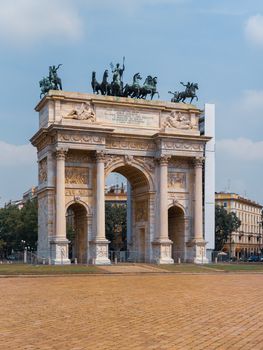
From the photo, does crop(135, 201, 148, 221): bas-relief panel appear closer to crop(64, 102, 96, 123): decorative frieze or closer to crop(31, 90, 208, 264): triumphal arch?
crop(31, 90, 208, 264): triumphal arch

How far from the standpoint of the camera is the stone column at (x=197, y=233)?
191 feet

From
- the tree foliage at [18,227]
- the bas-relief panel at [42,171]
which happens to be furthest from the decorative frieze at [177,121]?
the tree foliage at [18,227]

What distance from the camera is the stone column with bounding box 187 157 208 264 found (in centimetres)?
5828

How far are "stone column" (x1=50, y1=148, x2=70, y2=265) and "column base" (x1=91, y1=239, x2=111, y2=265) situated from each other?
2.64 m

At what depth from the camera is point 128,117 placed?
2288 inches

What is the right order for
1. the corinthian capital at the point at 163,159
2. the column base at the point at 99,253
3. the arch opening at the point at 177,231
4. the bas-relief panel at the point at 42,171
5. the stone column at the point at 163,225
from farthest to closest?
the arch opening at the point at 177,231
the corinthian capital at the point at 163,159
the bas-relief panel at the point at 42,171
the stone column at the point at 163,225
the column base at the point at 99,253

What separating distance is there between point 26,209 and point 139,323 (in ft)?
254

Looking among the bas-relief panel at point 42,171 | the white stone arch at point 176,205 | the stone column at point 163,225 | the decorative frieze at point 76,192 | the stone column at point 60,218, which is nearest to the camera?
the stone column at point 60,218

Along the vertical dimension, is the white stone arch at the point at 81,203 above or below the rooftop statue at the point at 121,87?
below

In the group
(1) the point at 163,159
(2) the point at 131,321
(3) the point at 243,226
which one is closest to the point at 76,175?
(1) the point at 163,159

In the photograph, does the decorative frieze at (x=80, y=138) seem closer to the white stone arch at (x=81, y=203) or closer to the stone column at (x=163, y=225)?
the white stone arch at (x=81, y=203)

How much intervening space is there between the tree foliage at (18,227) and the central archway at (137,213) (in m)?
24.5

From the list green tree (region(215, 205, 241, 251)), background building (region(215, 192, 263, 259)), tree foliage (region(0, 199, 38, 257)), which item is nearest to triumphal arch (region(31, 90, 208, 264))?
tree foliage (region(0, 199, 38, 257))

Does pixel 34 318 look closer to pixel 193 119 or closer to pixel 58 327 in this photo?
pixel 58 327
